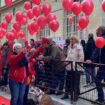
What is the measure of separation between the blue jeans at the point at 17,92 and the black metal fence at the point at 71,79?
4.23 feet

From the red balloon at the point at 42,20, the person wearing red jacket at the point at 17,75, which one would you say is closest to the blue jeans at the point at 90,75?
the person wearing red jacket at the point at 17,75

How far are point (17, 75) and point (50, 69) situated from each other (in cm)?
206

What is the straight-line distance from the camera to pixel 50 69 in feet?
33.0

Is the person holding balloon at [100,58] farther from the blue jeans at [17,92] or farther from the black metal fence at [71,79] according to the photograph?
the blue jeans at [17,92]

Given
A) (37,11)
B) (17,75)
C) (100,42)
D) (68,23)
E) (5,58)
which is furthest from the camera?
(68,23)

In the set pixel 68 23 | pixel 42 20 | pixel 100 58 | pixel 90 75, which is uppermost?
pixel 68 23

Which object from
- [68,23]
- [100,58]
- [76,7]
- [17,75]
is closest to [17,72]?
[17,75]

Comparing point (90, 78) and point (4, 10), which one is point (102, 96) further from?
point (4, 10)

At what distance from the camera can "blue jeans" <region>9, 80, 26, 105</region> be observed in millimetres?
8227

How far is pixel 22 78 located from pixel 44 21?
5403mm

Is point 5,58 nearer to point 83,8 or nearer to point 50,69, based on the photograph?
point 50,69

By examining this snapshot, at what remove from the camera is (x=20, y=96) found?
8.38m

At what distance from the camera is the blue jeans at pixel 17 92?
8227mm

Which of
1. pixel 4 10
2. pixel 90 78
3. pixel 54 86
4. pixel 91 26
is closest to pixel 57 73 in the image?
pixel 54 86
